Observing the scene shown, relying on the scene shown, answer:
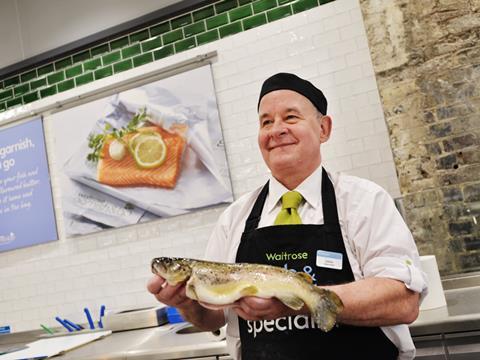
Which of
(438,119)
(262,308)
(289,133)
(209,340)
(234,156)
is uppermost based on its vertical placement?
(234,156)

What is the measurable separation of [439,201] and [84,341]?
224 cm

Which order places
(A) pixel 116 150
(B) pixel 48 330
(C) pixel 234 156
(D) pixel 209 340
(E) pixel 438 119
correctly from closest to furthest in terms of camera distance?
(D) pixel 209 340, (E) pixel 438 119, (C) pixel 234 156, (B) pixel 48 330, (A) pixel 116 150

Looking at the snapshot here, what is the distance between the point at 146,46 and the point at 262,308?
2.76 m

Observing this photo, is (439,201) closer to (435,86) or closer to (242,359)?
(435,86)

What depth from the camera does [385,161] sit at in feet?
9.34

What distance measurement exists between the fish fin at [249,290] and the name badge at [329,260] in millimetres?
346

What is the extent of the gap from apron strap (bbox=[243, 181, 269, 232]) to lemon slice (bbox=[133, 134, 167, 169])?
1.69 meters

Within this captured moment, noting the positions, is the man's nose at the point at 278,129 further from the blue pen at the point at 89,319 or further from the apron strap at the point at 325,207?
the blue pen at the point at 89,319

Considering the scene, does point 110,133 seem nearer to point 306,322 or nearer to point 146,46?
point 146,46

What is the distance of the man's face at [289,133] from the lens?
5.12 feet

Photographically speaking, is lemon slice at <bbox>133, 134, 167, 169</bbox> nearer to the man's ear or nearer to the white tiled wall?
the white tiled wall

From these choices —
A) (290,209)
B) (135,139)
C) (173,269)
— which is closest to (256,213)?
(290,209)

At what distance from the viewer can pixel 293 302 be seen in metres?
1.15

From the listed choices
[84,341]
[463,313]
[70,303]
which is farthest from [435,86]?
[70,303]
